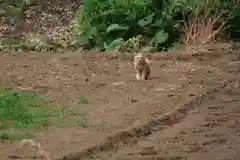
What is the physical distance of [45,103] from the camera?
7.81m

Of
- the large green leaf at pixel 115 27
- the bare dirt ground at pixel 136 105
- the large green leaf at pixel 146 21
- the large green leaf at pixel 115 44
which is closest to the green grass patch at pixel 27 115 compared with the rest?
the bare dirt ground at pixel 136 105

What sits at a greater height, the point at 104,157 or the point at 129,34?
Result: the point at 104,157

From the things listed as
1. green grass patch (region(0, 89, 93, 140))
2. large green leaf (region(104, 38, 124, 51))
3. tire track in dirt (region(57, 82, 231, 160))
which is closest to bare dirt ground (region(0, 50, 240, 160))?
tire track in dirt (region(57, 82, 231, 160))

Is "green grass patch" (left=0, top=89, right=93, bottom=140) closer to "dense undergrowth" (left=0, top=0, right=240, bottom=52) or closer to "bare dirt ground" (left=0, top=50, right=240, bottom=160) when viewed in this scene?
"bare dirt ground" (left=0, top=50, right=240, bottom=160)

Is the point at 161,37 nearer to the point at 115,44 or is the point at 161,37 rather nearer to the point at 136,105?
the point at 115,44

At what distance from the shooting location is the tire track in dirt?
18.8ft

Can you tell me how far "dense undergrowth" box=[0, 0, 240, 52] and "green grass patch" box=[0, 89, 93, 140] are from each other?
14.6 feet

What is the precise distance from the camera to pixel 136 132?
6.48m

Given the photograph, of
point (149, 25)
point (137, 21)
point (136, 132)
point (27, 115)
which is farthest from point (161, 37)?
point (136, 132)

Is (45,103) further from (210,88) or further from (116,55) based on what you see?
(116,55)

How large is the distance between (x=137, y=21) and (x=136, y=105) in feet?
17.9

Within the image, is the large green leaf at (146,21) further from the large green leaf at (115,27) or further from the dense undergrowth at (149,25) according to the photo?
the large green leaf at (115,27)

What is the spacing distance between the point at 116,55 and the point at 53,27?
150 inches

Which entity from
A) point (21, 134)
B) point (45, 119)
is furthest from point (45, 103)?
point (21, 134)
